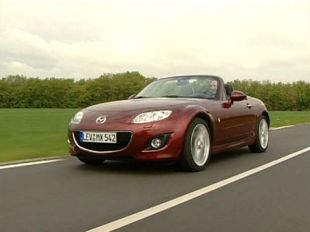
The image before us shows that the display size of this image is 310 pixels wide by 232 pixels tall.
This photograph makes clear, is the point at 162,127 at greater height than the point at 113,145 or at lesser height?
greater

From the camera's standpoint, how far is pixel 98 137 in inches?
300

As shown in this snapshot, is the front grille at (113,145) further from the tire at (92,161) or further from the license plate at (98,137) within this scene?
the tire at (92,161)

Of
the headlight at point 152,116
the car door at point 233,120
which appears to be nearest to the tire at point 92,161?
the headlight at point 152,116

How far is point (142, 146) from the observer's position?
7543 millimetres

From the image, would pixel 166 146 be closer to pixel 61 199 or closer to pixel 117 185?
pixel 117 185

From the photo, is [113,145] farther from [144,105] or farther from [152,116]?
[144,105]

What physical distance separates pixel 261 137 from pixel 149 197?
5234mm

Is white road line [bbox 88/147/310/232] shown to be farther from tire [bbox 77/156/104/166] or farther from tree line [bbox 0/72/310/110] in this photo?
tree line [bbox 0/72/310/110]

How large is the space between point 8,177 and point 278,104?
121876mm

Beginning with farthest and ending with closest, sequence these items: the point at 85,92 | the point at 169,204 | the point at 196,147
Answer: the point at 85,92, the point at 196,147, the point at 169,204

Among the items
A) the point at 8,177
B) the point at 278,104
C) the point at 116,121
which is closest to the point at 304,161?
the point at 116,121

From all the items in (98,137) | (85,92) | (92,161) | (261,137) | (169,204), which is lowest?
(169,204)

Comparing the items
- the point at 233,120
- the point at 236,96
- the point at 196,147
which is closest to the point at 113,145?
the point at 196,147

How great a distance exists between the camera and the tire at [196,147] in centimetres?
783
